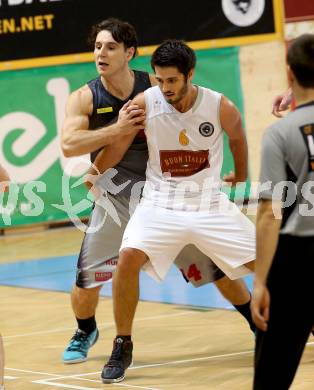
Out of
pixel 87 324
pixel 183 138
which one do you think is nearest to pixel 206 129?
pixel 183 138

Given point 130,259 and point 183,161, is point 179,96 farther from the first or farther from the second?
point 130,259

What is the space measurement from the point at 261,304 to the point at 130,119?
95.8 inches

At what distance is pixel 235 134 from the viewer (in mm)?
6828

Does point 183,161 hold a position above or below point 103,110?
below

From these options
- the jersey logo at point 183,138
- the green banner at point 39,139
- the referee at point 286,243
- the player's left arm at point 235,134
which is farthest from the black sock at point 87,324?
the green banner at point 39,139

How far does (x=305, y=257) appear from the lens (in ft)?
14.7

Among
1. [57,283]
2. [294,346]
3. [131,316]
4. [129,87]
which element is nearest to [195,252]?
[131,316]

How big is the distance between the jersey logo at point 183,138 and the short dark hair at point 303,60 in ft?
7.51

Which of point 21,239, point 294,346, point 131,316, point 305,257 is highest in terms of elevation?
point 305,257

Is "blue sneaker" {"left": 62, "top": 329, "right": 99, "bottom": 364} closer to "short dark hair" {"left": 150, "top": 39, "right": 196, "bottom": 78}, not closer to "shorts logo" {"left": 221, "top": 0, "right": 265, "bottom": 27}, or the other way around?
"short dark hair" {"left": 150, "top": 39, "right": 196, "bottom": 78}

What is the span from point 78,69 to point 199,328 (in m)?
6.31

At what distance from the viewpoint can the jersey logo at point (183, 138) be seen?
6734mm

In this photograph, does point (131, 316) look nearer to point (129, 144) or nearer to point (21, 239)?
point (129, 144)

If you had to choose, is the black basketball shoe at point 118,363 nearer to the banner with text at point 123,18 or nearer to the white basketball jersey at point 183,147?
the white basketball jersey at point 183,147
